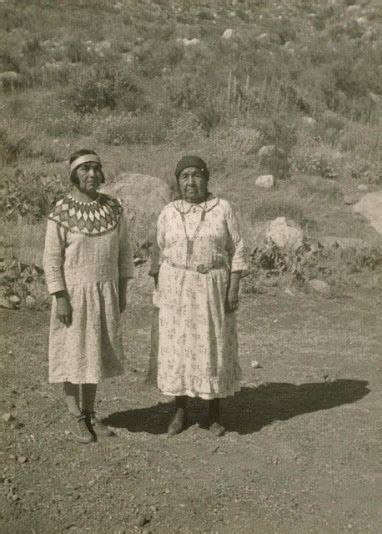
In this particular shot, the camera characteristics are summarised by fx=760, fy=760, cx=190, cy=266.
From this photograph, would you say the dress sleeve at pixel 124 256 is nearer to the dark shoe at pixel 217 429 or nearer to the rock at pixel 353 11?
the dark shoe at pixel 217 429

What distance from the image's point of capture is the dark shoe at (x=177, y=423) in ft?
15.5

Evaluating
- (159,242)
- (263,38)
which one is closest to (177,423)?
(159,242)

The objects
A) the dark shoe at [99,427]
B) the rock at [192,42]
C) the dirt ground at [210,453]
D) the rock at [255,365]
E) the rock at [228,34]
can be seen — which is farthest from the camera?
the rock at [228,34]

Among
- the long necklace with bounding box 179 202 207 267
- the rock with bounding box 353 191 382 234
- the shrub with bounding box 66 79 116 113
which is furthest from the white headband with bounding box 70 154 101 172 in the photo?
the shrub with bounding box 66 79 116 113

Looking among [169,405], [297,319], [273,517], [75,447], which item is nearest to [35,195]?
[297,319]

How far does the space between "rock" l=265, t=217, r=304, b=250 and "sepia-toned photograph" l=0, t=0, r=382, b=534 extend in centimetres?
4

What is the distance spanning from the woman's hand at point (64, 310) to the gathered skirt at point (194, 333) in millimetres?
588

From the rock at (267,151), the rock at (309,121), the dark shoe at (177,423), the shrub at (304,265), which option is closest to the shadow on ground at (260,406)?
the dark shoe at (177,423)

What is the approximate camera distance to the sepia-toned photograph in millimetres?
4062

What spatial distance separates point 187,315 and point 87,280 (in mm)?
630

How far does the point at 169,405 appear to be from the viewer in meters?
5.33

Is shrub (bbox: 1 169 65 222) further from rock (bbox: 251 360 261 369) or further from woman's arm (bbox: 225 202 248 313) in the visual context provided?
woman's arm (bbox: 225 202 248 313)

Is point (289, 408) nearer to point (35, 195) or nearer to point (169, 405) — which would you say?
point (169, 405)

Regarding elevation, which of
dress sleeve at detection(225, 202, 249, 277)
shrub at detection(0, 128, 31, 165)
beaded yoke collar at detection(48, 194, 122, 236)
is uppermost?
beaded yoke collar at detection(48, 194, 122, 236)
